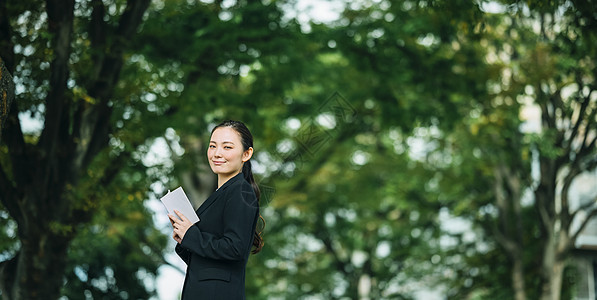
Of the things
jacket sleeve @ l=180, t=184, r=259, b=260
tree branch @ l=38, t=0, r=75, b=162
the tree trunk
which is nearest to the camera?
jacket sleeve @ l=180, t=184, r=259, b=260

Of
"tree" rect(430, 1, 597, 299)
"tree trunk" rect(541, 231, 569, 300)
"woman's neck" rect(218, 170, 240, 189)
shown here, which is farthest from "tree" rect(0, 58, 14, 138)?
"tree trunk" rect(541, 231, 569, 300)

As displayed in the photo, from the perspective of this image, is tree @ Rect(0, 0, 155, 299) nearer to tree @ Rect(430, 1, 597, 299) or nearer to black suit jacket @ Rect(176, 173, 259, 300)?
black suit jacket @ Rect(176, 173, 259, 300)

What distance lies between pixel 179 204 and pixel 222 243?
33 centimetres

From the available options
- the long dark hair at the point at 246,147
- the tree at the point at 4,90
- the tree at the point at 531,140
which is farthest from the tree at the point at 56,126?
the tree at the point at 531,140

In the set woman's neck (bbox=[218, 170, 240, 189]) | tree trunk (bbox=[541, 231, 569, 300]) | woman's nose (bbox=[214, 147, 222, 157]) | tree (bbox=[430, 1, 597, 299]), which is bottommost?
woman's neck (bbox=[218, 170, 240, 189])

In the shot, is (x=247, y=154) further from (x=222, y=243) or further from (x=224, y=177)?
(x=222, y=243)

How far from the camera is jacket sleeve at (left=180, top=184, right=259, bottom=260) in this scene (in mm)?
4203

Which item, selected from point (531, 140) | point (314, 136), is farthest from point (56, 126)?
point (531, 140)

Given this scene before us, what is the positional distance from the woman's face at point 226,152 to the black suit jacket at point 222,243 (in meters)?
0.11

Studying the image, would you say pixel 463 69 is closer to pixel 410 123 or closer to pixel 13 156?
pixel 410 123

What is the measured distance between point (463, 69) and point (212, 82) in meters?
5.03

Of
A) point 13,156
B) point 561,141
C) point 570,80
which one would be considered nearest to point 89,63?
point 13,156

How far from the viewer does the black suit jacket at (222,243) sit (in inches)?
166

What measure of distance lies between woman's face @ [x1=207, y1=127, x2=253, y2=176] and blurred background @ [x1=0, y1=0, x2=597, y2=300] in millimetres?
494
